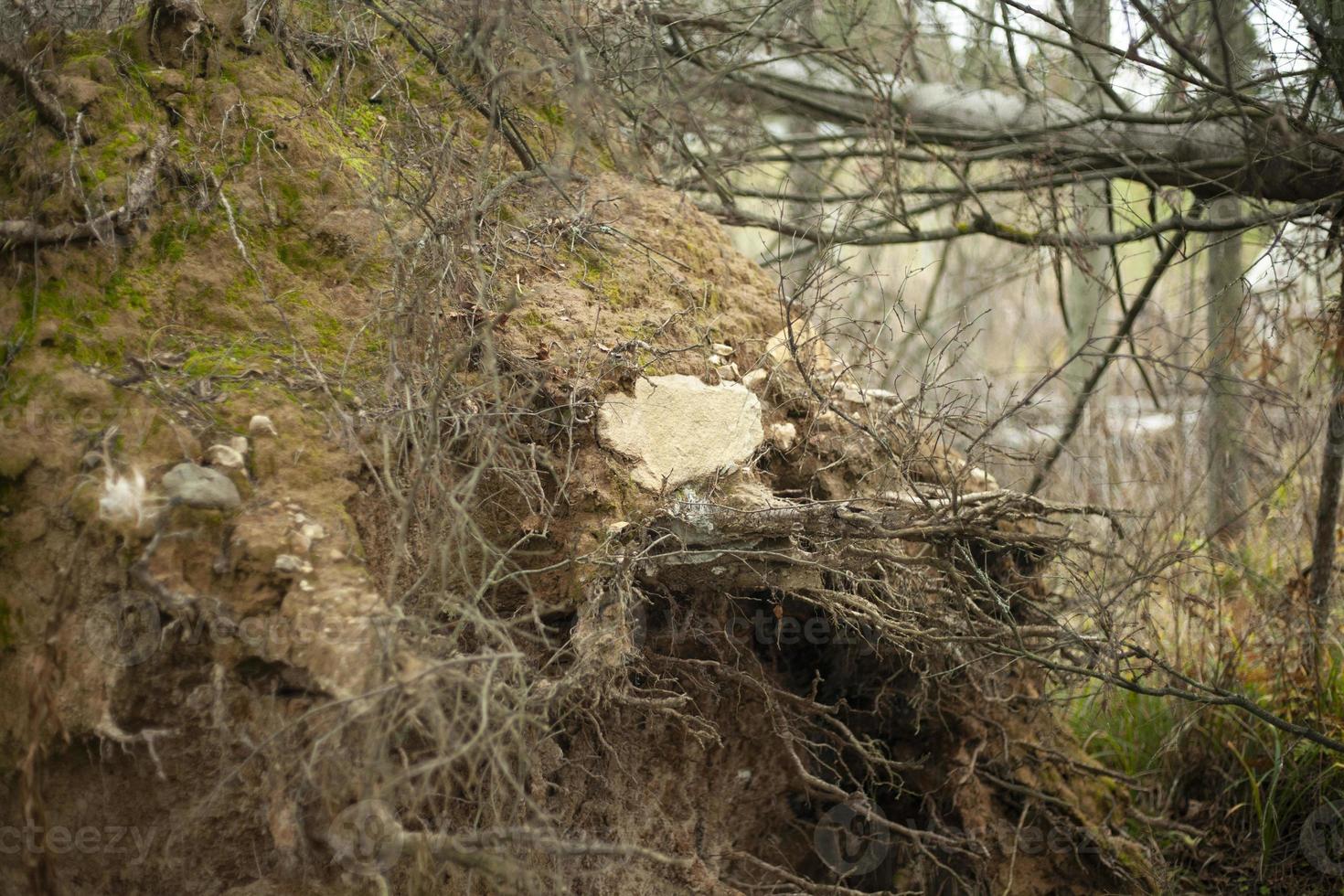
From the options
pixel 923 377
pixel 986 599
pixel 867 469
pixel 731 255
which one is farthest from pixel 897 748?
pixel 731 255

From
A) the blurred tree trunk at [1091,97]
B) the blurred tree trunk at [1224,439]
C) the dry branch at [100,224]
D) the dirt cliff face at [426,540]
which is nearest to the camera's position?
the dirt cliff face at [426,540]

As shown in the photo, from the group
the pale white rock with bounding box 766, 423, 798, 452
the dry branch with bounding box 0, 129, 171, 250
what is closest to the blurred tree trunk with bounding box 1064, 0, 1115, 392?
the pale white rock with bounding box 766, 423, 798, 452

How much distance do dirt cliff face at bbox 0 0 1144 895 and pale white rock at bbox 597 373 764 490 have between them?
0.02 metres

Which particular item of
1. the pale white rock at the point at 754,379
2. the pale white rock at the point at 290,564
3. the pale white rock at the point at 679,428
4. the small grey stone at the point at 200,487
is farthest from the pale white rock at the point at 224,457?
the pale white rock at the point at 754,379

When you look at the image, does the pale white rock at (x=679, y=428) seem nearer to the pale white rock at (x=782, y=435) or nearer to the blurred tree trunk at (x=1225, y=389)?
the pale white rock at (x=782, y=435)

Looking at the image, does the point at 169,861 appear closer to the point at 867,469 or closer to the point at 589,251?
the point at 589,251

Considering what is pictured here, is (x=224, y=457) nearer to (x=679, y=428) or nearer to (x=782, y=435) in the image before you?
(x=679, y=428)

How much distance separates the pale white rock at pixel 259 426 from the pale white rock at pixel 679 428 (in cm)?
85

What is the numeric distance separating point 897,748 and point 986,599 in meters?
0.88

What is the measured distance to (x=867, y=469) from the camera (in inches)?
133

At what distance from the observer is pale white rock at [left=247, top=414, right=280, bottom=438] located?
7.75ft

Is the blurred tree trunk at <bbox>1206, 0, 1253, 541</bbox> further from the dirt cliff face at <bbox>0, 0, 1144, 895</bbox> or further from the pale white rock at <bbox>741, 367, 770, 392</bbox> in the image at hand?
the pale white rock at <bbox>741, 367, 770, 392</bbox>

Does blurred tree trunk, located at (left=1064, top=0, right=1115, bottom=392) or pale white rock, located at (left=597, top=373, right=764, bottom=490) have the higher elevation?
blurred tree trunk, located at (left=1064, top=0, right=1115, bottom=392)

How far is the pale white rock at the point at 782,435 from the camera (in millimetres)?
3160
